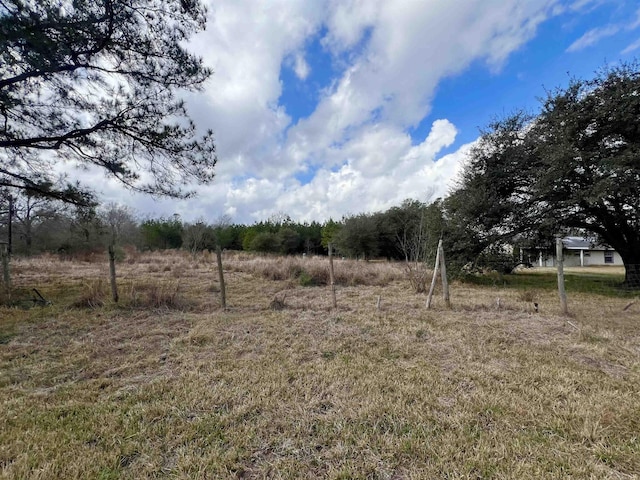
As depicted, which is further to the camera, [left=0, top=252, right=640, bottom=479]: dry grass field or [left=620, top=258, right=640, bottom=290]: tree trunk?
[left=620, top=258, right=640, bottom=290]: tree trunk

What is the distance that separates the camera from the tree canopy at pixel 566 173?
24.5ft

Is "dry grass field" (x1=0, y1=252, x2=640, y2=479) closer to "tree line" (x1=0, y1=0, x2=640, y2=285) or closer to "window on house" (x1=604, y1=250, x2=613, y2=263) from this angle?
"tree line" (x1=0, y1=0, x2=640, y2=285)

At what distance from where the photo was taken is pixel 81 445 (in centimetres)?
182

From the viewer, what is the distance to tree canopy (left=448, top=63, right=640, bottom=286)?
7465 millimetres

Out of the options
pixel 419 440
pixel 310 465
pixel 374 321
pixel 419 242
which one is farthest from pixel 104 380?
pixel 419 242

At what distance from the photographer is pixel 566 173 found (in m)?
8.20

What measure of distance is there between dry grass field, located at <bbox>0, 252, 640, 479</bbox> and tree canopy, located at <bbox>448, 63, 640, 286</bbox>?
5061 mm

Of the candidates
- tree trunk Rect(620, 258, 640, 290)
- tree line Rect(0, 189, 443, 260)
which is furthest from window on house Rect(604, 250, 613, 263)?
tree trunk Rect(620, 258, 640, 290)

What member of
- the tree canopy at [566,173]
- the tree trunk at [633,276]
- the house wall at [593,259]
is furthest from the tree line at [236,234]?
the house wall at [593,259]

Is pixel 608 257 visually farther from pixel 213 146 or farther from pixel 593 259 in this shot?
pixel 213 146

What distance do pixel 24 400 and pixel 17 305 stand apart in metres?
5.21

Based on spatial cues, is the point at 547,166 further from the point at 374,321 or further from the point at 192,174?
the point at 192,174

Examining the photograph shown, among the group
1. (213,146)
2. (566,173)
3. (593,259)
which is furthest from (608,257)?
(213,146)

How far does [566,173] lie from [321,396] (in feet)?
32.9
